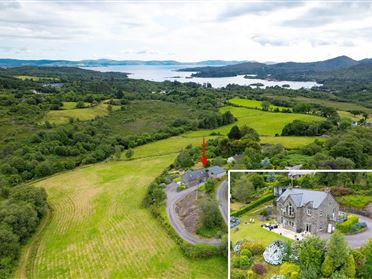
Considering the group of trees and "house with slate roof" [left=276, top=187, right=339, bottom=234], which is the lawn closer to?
"house with slate roof" [left=276, top=187, right=339, bottom=234]

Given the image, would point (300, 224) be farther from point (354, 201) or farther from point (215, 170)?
point (215, 170)

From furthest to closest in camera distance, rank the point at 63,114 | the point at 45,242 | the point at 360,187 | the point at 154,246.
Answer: the point at 63,114 < the point at 45,242 < the point at 154,246 < the point at 360,187

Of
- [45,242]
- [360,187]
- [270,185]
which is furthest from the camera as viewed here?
[45,242]

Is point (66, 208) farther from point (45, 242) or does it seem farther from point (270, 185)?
point (270, 185)

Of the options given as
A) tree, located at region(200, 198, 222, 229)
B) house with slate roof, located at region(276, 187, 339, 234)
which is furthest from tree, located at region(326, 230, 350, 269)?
tree, located at region(200, 198, 222, 229)

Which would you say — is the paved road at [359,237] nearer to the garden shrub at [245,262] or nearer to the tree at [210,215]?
the garden shrub at [245,262]

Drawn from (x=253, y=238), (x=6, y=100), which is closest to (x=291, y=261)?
(x=253, y=238)

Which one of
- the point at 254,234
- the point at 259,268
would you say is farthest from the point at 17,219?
the point at 259,268
